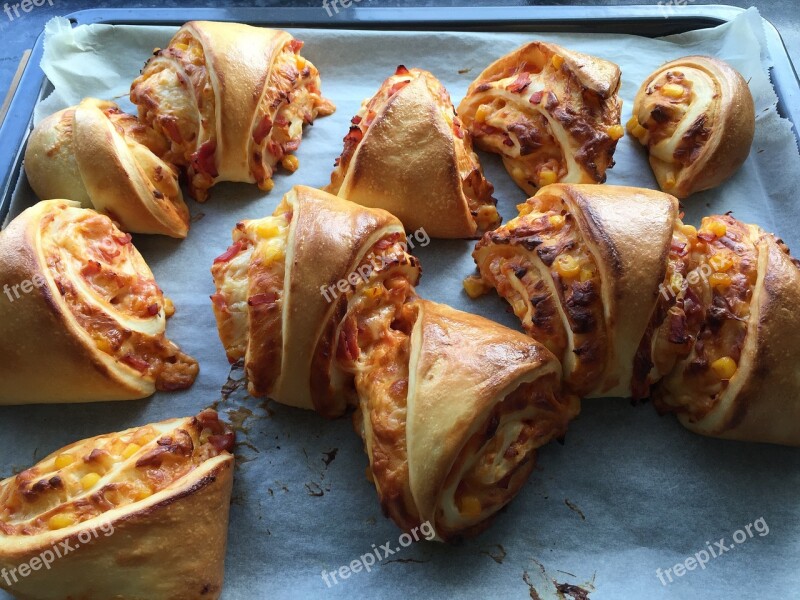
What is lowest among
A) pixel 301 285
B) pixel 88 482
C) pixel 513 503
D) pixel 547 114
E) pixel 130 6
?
pixel 513 503

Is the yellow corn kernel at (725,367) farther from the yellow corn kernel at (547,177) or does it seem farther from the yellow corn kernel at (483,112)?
the yellow corn kernel at (483,112)

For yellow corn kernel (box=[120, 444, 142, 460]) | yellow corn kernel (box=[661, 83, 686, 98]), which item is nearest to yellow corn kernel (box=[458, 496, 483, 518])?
yellow corn kernel (box=[120, 444, 142, 460])

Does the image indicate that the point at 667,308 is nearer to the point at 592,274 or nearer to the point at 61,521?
the point at 592,274

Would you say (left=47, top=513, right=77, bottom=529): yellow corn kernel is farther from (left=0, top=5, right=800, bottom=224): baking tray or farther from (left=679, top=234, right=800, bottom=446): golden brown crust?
(left=0, top=5, right=800, bottom=224): baking tray

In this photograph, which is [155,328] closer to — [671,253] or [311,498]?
[311,498]

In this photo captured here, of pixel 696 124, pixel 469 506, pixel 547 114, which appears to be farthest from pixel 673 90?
pixel 469 506
